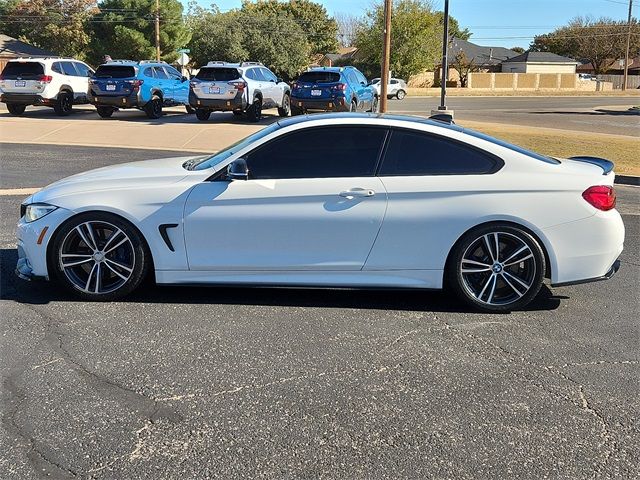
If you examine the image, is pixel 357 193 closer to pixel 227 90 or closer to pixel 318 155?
pixel 318 155

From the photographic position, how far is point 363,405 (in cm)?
352

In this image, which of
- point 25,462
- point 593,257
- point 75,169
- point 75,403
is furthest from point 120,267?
point 75,169

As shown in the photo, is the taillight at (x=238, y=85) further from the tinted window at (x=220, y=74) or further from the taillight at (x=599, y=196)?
the taillight at (x=599, y=196)

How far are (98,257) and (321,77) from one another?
16.1 m

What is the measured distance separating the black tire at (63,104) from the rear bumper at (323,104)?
7.98 metres

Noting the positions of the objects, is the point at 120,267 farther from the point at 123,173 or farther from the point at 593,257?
the point at 593,257

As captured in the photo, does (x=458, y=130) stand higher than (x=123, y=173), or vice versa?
(x=458, y=130)

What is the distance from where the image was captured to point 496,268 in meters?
4.91

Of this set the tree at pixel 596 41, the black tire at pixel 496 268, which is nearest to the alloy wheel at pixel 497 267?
the black tire at pixel 496 268

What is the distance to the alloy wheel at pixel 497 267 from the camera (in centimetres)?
488

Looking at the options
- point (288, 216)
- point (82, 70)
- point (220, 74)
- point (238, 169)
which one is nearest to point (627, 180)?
point (288, 216)

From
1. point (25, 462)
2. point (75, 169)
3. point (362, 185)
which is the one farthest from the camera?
point (75, 169)

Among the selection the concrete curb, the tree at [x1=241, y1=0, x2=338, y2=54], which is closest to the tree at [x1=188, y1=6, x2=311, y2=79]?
the tree at [x1=241, y1=0, x2=338, y2=54]

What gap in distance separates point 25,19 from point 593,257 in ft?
213
